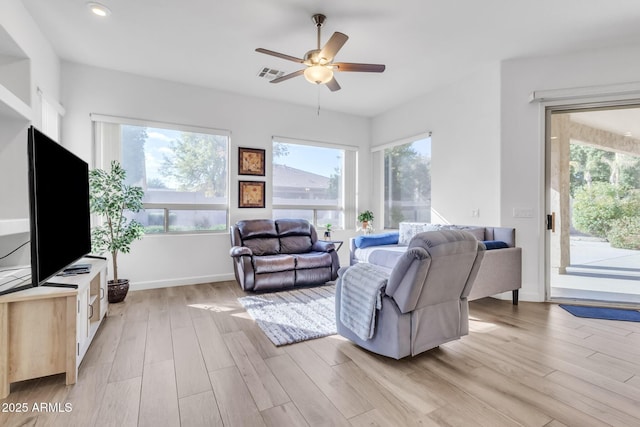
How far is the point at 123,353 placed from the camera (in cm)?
228

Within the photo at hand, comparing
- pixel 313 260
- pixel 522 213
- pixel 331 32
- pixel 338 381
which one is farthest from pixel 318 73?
pixel 522 213

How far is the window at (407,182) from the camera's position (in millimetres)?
4938

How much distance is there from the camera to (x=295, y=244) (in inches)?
184

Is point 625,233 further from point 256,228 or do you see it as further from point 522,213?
point 256,228

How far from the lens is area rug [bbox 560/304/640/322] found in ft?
10.0

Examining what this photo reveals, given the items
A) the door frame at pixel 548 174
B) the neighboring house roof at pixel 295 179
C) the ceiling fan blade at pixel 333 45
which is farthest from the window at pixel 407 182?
the ceiling fan blade at pixel 333 45

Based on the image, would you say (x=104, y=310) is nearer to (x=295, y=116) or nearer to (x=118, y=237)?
(x=118, y=237)

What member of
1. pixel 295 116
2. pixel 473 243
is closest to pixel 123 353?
pixel 473 243

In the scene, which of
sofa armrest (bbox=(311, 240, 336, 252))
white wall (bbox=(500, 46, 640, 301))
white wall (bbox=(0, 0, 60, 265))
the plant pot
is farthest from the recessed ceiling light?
white wall (bbox=(500, 46, 640, 301))

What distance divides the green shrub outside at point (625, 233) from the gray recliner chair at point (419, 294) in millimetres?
2493

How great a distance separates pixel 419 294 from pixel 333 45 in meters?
2.11

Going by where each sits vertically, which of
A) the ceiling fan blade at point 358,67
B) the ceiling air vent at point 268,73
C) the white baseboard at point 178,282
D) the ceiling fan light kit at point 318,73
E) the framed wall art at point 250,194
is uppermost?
the ceiling air vent at point 268,73

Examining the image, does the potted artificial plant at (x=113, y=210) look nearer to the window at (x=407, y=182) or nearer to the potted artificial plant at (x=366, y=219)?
the potted artificial plant at (x=366, y=219)

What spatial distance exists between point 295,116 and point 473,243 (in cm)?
390
